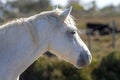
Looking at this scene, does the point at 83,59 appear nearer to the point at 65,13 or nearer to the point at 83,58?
the point at 83,58

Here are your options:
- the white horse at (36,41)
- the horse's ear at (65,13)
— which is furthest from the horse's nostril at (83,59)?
the horse's ear at (65,13)

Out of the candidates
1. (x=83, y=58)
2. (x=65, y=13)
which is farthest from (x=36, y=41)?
(x=83, y=58)

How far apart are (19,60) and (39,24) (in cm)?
46

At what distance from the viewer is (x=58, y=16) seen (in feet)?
18.0

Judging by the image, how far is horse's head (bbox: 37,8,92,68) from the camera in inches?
215

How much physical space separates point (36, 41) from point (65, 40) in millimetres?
342

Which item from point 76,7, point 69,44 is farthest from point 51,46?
point 76,7

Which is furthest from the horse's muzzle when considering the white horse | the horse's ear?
the horse's ear

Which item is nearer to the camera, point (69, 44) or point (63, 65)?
point (69, 44)

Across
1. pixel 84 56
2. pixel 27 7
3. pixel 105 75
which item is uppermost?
pixel 84 56

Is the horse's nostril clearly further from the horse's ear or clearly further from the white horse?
the horse's ear

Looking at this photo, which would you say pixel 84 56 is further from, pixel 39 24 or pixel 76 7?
pixel 76 7

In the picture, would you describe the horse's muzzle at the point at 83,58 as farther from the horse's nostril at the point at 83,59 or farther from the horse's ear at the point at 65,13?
the horse's ear at the point at 65,13

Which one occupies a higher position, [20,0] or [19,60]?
[19,60]
